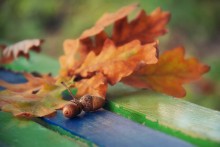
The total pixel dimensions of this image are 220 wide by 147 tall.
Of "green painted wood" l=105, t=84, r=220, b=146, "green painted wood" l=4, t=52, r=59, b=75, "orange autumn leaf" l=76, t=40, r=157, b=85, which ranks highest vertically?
"orange autumn leaf" l=76, t=40, r=157, b=85

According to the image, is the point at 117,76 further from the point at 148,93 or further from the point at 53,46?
Answer: the point at 53,46

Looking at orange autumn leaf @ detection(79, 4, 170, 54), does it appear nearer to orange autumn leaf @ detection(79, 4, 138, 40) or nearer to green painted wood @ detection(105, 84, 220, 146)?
orange autumn leaf @ detection(79, 4, 138, 40)

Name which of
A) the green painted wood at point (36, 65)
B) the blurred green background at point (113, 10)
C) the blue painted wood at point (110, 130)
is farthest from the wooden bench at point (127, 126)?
the blurred green background at point (113, 10)

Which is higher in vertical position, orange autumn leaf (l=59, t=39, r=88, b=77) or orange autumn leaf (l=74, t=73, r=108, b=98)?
orange autumn leaf (l=59, t=39, r=88, b=77)

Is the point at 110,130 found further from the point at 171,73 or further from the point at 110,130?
the point at 171,73

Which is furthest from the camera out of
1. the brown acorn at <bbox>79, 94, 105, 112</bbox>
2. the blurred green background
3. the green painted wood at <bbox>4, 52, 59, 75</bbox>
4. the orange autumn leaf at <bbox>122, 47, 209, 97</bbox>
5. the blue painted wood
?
the blurred green background

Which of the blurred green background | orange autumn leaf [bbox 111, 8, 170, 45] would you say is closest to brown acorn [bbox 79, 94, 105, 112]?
orange autumn leaf [bbox 111, 8, 170, 45]

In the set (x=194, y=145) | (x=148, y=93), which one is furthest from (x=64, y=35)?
(x=194, y=145)
